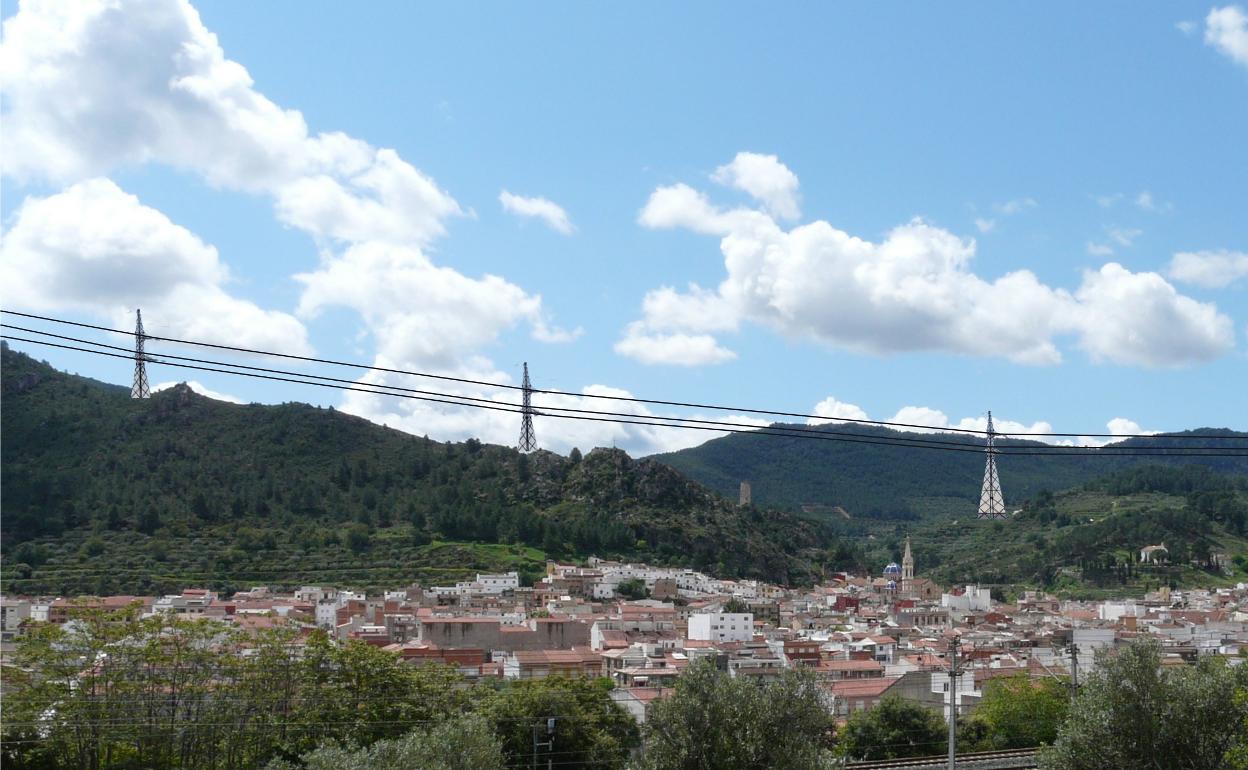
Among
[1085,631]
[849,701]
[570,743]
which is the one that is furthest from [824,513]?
[570,743]

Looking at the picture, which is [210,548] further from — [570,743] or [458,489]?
[570,743]

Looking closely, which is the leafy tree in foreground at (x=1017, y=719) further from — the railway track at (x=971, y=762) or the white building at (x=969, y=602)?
the white building at (x=969, y=602)

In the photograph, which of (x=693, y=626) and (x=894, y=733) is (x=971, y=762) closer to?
(x=894, y=733)

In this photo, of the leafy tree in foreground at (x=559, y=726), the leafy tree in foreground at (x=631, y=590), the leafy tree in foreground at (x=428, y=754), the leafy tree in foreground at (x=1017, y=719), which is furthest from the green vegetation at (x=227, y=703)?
the leafy tree in foreground at (x=631, y=590)

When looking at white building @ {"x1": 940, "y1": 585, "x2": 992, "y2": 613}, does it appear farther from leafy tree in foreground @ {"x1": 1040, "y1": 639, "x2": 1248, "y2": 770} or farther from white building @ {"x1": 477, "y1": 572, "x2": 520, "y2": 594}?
leafy tree in foreground @ {"x1": 1040, "y1": 639, "x2": 1248, "y2": 770}

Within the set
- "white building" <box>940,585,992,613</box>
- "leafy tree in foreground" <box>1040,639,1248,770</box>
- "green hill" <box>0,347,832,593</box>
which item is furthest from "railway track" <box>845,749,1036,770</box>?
"green hill" <box>0,347,832,593</box>

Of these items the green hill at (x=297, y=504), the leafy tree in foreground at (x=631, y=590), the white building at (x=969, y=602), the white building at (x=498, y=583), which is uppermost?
the green hill at (x=297, y=504)
